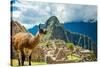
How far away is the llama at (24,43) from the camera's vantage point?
2.09 meters

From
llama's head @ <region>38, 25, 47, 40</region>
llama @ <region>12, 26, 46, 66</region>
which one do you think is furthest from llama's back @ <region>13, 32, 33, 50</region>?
llama's head @ <region>38, 25, 47, 40</region>

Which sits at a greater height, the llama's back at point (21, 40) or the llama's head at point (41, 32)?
the llama's head at point (41, 32)

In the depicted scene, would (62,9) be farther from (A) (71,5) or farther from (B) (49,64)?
(B) (49,64)

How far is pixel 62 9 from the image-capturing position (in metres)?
2.27

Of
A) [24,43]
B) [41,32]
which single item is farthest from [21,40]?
[41,32]

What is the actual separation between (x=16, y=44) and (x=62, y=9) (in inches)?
25.5

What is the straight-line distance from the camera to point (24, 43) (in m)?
2.12

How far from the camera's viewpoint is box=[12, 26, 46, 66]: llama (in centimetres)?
209

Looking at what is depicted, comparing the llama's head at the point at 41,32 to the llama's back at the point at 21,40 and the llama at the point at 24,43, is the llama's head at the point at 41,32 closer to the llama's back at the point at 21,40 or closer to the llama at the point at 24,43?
the llama at the point at 24,43

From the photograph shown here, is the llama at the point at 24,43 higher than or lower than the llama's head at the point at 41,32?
lower

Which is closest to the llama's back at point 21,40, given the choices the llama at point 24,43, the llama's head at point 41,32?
the llama at point 24,43

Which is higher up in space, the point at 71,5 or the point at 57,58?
the point at 71,5

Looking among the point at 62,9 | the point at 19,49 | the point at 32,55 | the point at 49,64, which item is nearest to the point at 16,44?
the point at 19,49

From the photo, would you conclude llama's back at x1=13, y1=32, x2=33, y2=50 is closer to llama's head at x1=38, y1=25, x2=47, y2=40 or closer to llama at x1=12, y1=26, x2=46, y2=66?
llama at x1=12, y1=26, x2=46, y2=66
